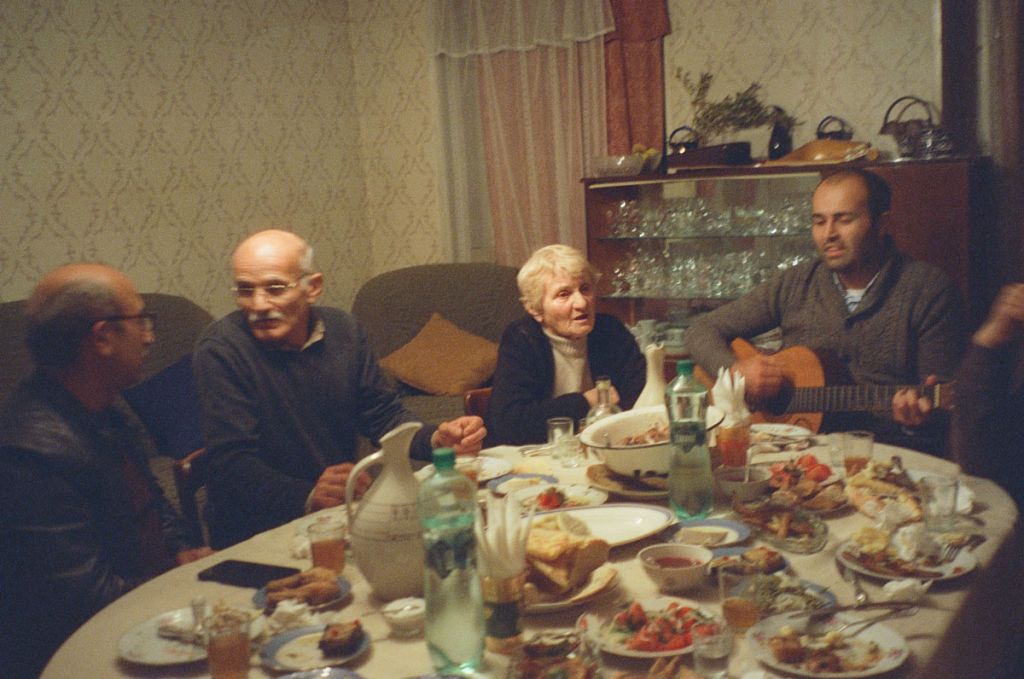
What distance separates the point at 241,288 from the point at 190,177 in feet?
8.15

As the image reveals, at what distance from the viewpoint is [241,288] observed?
2531 mm

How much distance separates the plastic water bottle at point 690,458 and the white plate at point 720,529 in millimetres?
44

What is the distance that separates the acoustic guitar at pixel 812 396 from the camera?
303 centimetres

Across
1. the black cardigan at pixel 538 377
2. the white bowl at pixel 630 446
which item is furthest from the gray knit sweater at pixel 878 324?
the white bowl at pixel 630 446

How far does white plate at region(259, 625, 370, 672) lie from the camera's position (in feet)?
4.41

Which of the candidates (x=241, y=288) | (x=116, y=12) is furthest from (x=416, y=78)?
(x=241, y=288)

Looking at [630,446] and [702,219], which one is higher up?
[702,219]

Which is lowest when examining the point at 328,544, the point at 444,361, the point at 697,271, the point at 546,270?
the point at 444,361

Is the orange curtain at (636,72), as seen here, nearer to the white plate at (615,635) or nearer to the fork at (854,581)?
the fork at (854,581)

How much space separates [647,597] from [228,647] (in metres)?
0.63

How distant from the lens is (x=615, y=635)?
1.35m

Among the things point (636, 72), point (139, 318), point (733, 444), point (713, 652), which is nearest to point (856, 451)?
point (733, 444)

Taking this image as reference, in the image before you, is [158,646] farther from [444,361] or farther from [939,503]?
[444,361]

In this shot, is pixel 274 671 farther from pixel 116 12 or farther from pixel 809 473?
pixel 116 12
